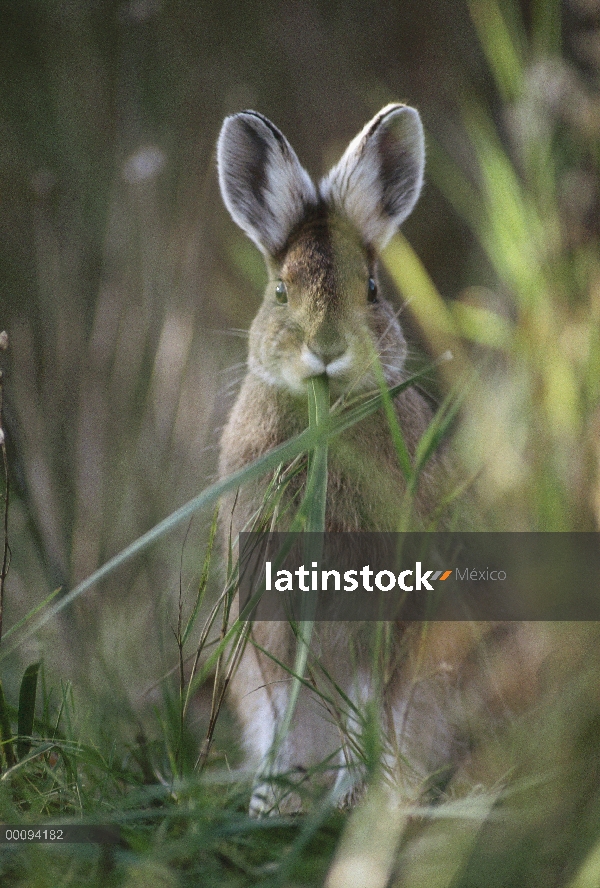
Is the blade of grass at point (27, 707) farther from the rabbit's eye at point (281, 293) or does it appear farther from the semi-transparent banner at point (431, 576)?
the rabbit's eye at point (281, 293)

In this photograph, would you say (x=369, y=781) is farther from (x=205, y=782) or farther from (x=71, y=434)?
(x=71, y=434)

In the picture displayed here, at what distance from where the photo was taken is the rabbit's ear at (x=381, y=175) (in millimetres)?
2071

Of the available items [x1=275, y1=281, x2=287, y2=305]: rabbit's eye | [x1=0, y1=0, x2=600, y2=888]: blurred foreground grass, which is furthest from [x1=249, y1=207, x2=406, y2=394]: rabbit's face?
[x1=0, y1=0, x2=600, y2=888]: blurred foreground grass

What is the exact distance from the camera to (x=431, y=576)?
176cm

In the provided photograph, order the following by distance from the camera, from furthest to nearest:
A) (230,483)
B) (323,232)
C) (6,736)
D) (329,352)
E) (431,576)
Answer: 1. (323,232)
2. (329,352)
3. (431,576)
4. (6,736)
5. (230,483)

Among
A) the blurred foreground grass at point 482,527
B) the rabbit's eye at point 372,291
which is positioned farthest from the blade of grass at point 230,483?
the rabbit's eye at point 372,291

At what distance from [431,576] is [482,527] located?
0.59ft

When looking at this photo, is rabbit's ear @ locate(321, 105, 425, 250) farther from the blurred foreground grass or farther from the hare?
the blurred foreground grass

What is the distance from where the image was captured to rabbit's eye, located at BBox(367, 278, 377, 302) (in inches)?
84.9

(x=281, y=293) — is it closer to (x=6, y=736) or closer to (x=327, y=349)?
(x=327, y=349)

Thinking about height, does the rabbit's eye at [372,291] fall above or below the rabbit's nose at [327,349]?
above

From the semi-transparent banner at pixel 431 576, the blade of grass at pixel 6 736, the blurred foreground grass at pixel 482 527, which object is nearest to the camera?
the blurred foreground grass at pixel 482 527

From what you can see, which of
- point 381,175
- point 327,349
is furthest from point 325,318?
point 381,175

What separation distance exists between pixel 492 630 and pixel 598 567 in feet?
1.11
